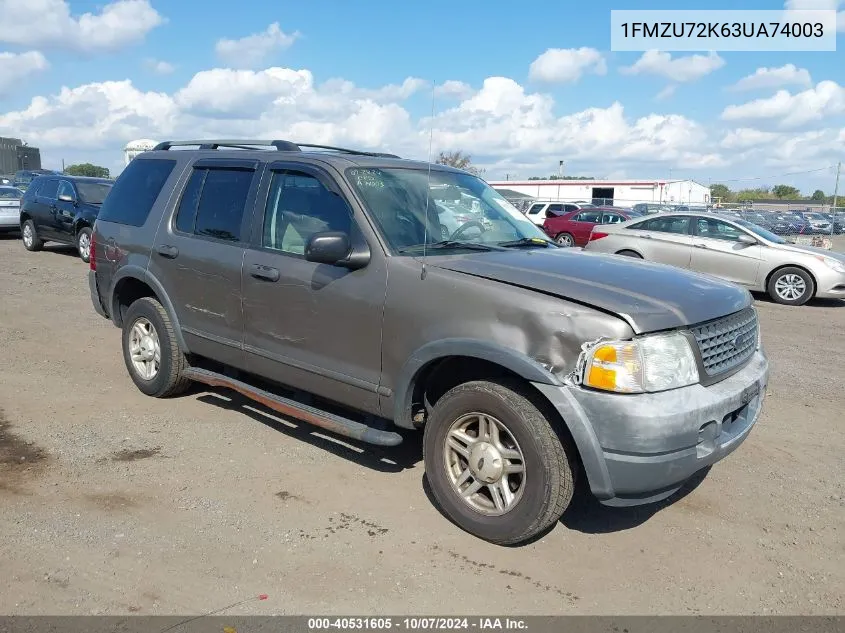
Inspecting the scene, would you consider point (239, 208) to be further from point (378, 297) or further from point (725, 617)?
point (725, 617)

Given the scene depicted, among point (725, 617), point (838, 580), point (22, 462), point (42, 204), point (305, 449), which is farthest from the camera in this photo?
point (42, 204)

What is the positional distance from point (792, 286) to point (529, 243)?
30.7 ft

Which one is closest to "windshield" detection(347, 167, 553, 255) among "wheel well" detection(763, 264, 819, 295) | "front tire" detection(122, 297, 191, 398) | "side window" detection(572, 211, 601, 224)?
"front tire" detection(122, 297, 191, 398)

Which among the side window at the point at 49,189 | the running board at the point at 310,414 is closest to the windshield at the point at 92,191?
the side window at the point at 49,189

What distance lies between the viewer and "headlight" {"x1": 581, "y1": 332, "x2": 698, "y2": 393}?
10.5ft

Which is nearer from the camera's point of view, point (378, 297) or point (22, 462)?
point (378, 297)

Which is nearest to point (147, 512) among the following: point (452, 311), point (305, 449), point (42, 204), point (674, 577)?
point (305, 449)

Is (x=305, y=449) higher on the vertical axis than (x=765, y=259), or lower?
lower

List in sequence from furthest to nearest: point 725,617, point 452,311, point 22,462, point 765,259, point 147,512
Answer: point 765,259 → point 22,462 → point 147,512 → point 452,311 → point 725,617

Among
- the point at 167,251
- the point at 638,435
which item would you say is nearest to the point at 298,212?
the point at 167,251

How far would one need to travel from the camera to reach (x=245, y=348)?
15.7 ft

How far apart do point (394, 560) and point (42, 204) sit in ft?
51.4

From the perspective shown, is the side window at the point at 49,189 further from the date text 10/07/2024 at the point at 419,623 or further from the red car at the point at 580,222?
the date text 10/07/2024 at the point at 419,623

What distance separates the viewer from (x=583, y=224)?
22312 mm
